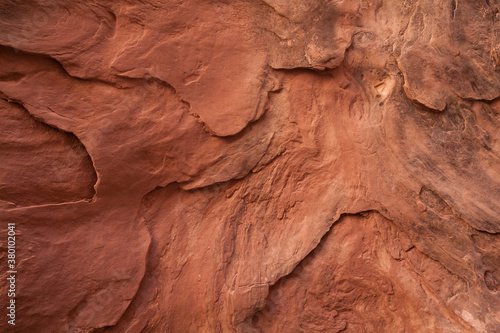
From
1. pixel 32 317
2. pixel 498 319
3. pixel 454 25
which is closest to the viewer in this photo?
pixel 32 317

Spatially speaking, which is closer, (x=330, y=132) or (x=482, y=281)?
(x=482, y=281)

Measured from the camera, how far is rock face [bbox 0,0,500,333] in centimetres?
224

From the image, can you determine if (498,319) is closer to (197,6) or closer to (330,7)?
(330,7)

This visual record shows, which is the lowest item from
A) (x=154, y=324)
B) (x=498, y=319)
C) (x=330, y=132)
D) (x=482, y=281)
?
(x=498, y=319)

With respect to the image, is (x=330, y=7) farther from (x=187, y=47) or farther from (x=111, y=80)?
(x=111, y=80)

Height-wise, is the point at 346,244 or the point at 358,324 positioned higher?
the point at 346,244

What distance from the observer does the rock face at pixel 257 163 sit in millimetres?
2236

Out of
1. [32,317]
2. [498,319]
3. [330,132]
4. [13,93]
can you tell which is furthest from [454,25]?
[32,317]

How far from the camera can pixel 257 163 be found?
2588 mm

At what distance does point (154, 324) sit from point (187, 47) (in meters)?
2.02

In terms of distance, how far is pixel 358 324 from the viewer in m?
2.57

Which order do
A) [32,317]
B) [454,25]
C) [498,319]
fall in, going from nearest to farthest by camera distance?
[32,317], [498,319], [454,25]

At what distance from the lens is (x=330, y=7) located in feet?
8.25

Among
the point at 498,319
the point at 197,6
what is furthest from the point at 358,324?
the point at 197,6
